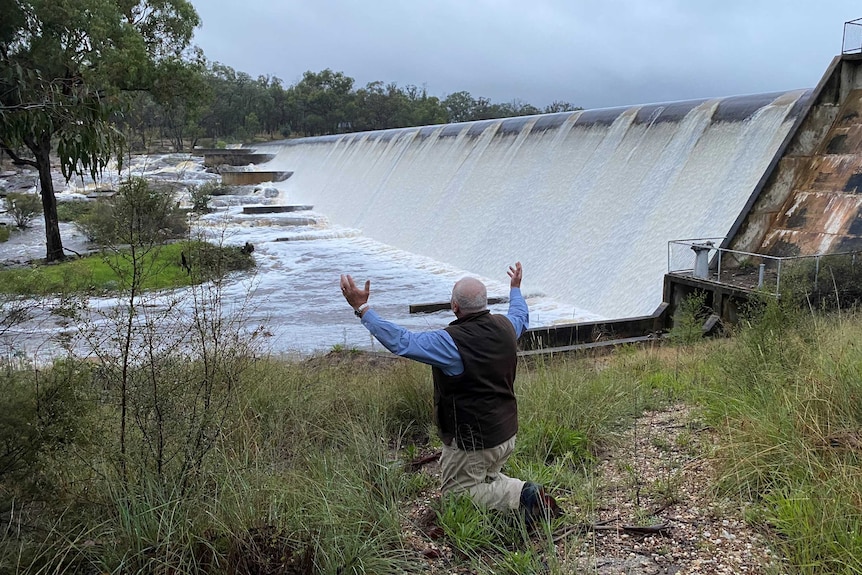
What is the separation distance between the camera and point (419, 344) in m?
2.91

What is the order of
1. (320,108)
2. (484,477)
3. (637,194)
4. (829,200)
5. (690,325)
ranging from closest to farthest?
(484,477) < (690,325) < (829,200) < (637,194) < (320,108)

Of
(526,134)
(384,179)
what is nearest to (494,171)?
(526,134)

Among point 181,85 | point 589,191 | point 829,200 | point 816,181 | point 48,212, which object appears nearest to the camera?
point 829,200

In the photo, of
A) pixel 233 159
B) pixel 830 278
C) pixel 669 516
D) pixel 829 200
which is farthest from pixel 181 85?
pixel 233 159

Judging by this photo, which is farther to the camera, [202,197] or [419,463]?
[202,197]

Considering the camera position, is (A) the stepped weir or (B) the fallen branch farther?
(A) the stepped weir

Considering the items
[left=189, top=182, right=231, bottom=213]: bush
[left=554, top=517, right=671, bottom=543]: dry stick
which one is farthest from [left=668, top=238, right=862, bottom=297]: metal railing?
[left=189, top=182, right=231, bottom=213]: bush

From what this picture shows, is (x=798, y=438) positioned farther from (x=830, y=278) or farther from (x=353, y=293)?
(x=830, y=278)

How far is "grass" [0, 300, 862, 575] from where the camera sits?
2615 millimetres

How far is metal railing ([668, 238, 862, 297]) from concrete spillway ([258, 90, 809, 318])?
54cm

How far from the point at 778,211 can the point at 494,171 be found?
408 inches

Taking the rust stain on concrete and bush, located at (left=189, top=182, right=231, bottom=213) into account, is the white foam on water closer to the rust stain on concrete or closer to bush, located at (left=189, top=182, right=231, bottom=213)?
bush, located at (left=189, top=182, right=231, bottom=213)

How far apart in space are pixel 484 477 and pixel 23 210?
2863 centimetres

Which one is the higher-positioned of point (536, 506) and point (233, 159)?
point (233, 159)
